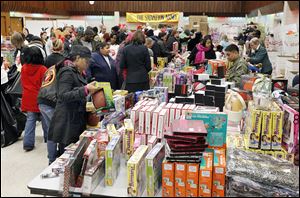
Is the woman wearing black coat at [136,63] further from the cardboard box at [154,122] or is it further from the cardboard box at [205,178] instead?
the cardboard box at [205,178]

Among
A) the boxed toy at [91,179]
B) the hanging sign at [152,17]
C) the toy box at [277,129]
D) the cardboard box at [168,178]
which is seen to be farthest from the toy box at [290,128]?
the hanging sign at [152,17]

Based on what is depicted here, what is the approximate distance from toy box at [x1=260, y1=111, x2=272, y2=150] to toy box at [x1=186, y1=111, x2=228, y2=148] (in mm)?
281

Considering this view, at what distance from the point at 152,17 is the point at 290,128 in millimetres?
13052

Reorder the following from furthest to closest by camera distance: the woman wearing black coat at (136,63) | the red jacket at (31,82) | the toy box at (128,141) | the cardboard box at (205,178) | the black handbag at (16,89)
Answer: the woman wearing black coat at (136,63) → the black handbag at (16,89) → the red jacket at (31,82) → the toy box at (128,141) → the cardboard box at (205,178)

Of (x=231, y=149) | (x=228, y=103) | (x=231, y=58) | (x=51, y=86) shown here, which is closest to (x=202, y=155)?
(x=231, y=149)

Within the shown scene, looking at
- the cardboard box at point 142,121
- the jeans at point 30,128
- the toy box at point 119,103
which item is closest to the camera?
the cardboard box at point 142,121

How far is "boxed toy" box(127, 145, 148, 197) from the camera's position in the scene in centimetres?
192

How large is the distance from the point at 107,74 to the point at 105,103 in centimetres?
217

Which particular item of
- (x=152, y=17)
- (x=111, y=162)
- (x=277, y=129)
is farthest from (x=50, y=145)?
(x=152, y=17)

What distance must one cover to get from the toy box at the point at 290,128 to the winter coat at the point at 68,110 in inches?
62.8

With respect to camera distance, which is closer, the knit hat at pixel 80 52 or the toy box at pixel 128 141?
the toy box at pixel 128 141

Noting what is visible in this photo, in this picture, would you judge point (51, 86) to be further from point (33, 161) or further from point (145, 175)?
point (145, 175)

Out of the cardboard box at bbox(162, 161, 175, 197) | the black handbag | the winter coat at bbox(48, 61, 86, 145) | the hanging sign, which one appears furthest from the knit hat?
the hanging sign

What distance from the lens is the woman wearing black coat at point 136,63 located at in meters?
5.14
